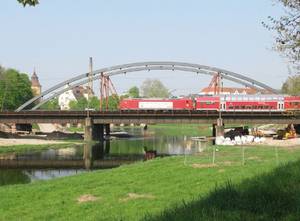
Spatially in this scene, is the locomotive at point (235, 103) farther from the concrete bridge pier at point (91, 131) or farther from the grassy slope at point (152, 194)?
the grassy slope at point (152, 194)

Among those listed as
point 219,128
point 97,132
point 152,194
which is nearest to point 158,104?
point 97,132

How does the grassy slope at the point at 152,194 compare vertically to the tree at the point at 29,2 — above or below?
below

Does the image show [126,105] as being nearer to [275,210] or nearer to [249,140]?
[249,140]

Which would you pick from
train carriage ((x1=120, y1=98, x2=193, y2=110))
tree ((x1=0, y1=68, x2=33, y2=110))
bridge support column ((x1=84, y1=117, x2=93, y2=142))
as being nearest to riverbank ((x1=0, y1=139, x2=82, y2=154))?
bridge support column ((x1=84, y1=117, x2=93, y2=142))

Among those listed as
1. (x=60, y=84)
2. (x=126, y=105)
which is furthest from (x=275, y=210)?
(x=60, y=84)

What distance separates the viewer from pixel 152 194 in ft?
74.6

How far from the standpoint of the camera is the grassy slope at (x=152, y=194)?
36.3ft

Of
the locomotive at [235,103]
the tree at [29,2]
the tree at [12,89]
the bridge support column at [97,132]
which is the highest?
the tree at [12,89]

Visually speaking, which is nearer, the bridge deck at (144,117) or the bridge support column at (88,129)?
the bridge deck at (144,117)

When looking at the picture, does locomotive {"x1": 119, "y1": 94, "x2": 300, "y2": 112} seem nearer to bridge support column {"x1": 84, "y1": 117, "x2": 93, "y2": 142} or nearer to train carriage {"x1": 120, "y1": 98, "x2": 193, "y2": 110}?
train carriage {"x1": 120, "y1": 98, "x2": 193, "y2": 110}

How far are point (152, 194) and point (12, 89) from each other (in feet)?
406

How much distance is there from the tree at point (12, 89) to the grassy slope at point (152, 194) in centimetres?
10675

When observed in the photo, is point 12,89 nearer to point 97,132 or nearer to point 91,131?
point 97,132

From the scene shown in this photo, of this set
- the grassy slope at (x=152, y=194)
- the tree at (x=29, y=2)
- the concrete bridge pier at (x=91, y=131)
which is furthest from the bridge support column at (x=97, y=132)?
the tree at (x=29, y=2)
